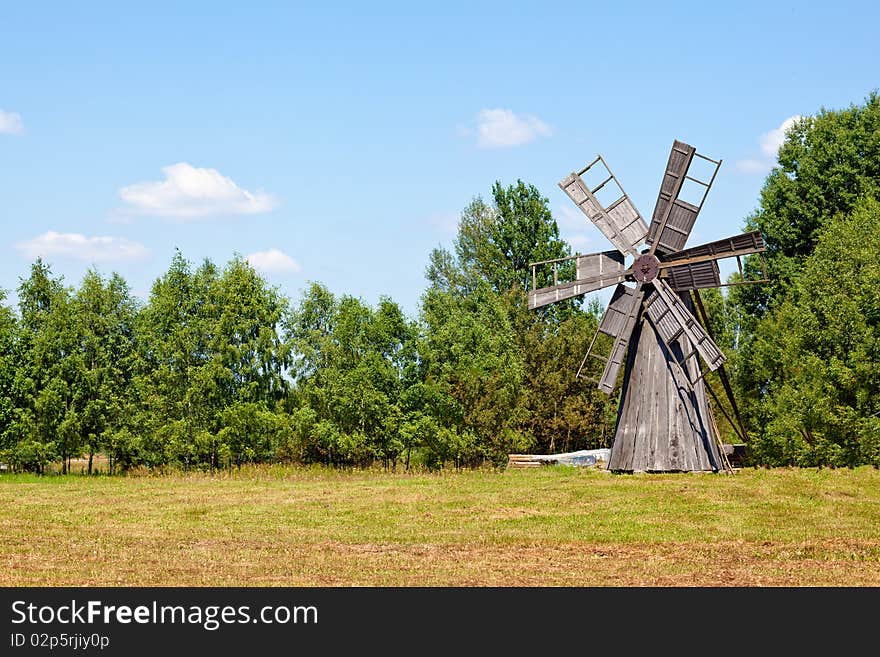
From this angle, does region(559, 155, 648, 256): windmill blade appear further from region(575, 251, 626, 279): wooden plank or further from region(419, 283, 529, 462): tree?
region(419, 283, 529, 462): tree

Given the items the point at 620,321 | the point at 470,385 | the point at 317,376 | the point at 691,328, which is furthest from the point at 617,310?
the point at 317,376

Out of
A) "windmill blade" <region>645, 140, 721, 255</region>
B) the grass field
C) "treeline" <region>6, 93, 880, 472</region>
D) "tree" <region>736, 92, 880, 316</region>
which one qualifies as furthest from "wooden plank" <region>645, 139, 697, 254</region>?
"tree" <region>736, 92, 880, 316</region>

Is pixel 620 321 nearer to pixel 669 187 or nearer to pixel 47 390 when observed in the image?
pixel 669 187

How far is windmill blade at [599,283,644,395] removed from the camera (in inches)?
1348

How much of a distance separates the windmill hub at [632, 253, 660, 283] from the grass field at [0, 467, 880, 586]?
626 cm

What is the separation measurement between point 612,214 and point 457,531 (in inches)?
591

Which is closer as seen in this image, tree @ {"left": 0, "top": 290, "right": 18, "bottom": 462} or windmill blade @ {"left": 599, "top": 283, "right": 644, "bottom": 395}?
windmill blade @ {"left": 599, "top": 283, "right": 644, "bottom": 395}

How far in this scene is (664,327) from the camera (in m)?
33.5

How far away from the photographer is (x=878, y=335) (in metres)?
43.1

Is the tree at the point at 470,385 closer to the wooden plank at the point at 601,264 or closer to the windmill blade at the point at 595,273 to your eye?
the windmill blade at the point at 595,273

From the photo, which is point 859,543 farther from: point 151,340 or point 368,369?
point 151,340

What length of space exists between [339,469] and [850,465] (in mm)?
20768

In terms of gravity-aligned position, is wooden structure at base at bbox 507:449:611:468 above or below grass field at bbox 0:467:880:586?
above
